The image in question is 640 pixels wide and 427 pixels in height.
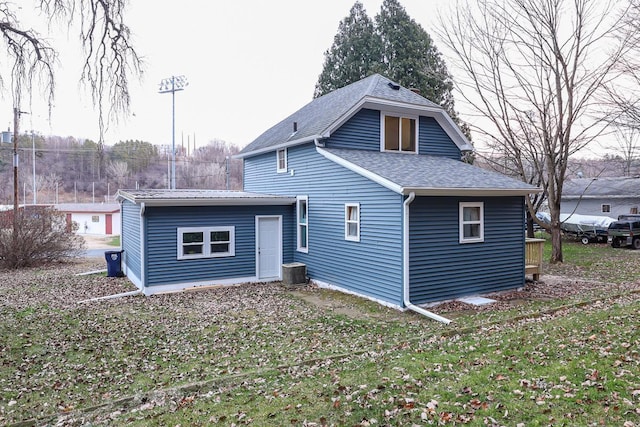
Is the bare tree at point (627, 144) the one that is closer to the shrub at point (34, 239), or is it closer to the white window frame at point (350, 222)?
the white window frame at point (350, 222)

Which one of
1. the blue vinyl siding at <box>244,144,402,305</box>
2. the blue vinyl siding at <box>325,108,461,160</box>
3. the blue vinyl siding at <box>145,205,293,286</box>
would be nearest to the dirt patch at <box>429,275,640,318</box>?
the blue vinyl siding at <box>244,144,402,305</box>

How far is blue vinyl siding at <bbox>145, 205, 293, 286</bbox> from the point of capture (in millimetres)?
12586

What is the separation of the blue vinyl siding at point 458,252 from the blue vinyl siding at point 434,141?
3762 mm

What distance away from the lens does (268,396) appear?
5.49 m

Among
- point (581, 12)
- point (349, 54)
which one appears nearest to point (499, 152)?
point (581, 12)

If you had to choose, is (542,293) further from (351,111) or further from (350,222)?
(351,111)

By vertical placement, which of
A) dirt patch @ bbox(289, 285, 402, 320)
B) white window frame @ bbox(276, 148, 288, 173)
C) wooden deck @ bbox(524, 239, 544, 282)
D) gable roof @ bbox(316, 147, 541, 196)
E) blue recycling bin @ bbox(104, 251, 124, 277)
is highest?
white window frame @ bbox(276, 148, 288, 173)

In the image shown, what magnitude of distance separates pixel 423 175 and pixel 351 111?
11.5ft

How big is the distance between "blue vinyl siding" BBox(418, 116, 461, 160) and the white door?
5760 millimetres

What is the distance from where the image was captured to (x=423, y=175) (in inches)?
454

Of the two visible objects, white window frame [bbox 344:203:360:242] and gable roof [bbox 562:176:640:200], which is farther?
gable roof [bbox 562:176:640:200]

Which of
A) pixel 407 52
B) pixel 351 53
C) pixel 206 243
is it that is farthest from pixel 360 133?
pixel 351 53

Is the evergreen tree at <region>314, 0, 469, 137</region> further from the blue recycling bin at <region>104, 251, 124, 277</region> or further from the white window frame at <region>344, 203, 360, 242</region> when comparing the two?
the blue recycling bin at <region>104, 251, 124, 277</region>

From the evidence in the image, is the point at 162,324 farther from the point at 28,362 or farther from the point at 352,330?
the point at 352,330
